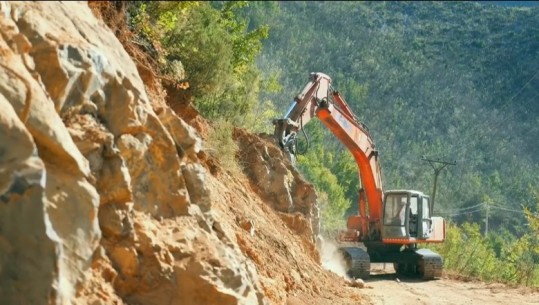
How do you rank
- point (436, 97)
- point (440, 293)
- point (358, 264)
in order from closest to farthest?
point (440, 293) < point (358, 264) < point (436, 97)

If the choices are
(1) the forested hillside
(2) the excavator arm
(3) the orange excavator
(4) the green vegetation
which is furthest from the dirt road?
(1) the forested hillside

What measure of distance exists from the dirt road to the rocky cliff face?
9584 mm

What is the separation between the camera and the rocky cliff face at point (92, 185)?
7.20 m

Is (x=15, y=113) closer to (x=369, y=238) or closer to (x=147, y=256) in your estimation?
(x=147, y=256)

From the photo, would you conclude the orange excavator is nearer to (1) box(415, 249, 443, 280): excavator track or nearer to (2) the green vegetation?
(1) box(415, 249, 443, 280): excavator track

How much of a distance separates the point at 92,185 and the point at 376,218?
2050 centimetres

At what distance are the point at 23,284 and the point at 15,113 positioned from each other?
1357mm

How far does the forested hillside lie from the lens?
280ft

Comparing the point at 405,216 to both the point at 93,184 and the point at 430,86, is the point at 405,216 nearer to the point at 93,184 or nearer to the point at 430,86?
the point at 93,184

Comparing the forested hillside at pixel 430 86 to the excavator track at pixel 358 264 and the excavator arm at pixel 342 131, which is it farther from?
the excavator track at pixel 358 264

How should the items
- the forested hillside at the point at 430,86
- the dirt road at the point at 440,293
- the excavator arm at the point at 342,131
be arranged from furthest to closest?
the forested hillside at the point at 430,86
the excavator arm at the point at 342,131
the dirt road at the point at 440,293

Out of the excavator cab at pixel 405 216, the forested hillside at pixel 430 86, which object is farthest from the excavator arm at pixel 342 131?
the forested hillside at pixel 430 86

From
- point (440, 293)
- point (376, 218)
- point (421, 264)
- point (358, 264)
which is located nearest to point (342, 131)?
point (376, 218)

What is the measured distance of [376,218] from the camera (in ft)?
91.2
